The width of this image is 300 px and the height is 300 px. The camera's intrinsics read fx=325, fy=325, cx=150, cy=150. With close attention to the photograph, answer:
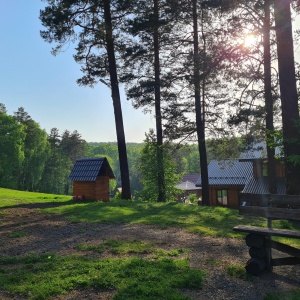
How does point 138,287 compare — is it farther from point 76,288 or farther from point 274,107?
point 274,107

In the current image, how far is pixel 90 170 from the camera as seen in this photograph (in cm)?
1756

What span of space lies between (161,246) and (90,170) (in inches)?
441

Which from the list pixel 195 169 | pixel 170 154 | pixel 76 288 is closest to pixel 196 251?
pixel 76 288

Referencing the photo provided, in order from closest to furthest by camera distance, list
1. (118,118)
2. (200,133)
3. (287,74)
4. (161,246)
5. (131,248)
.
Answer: (131,248) < (161,246) < (287,74) < (118,118) < (200,133)

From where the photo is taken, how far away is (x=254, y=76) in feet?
51.4

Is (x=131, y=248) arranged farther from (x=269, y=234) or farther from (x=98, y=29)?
(x=98, y=29)

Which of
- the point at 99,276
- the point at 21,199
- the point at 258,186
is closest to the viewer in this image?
the point at 99,276

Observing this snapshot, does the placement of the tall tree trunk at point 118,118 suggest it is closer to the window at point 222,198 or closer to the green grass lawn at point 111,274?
the green grass lawn at point 111,274

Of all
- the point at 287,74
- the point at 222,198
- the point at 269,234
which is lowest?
the point at 222,198

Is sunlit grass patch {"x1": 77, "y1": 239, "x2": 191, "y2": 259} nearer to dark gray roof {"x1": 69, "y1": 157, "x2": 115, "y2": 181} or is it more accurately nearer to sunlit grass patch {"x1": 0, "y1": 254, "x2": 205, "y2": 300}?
sunlit grass patch {"x1": 0, "y1": 254, "x2": 205, "y2": 300}

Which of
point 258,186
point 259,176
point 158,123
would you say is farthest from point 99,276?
point 259,176

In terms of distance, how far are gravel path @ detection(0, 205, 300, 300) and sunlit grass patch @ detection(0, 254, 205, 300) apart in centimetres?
19

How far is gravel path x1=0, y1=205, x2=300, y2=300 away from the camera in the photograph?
4.59 metres

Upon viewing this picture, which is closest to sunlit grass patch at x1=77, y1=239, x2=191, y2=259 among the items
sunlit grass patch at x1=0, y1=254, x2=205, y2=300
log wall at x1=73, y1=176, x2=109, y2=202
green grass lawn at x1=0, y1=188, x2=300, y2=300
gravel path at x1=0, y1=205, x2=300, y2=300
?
green grass lawn at x1=0, y1=188, x2=300, y2=300
